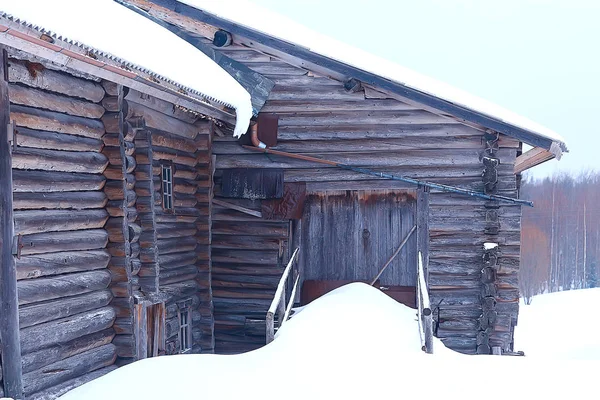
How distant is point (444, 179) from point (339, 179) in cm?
174

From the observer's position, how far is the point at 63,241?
7.28 meters

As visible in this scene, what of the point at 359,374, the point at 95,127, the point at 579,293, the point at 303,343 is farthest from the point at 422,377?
the point at 579,293

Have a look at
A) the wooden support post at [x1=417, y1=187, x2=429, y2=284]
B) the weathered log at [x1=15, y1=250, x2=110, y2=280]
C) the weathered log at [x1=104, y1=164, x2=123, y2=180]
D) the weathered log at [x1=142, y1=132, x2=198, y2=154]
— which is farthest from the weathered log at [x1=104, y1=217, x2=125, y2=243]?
the wooden support post at [x1=417, y1=187, x2=429, y2=284]

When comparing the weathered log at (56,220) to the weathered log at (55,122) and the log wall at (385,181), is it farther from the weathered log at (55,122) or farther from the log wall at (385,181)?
the log wall at (385,181)

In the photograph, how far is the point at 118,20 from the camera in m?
8.66

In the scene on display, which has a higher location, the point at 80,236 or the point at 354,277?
the point at 80,236

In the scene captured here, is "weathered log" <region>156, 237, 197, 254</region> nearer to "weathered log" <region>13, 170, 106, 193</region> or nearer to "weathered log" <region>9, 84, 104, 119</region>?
"weathered log" <region>13, 170, 106, 193</region>

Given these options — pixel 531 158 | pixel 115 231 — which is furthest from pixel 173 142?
pixel 531 158

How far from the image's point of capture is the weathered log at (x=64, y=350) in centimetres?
661

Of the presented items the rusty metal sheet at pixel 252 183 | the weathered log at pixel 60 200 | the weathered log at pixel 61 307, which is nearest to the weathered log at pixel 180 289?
the rusty metal sheet at pixel 252 183

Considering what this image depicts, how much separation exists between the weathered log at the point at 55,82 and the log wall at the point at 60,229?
0.01 m

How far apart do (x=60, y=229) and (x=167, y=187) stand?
3.12m

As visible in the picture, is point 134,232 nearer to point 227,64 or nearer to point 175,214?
point 175,214

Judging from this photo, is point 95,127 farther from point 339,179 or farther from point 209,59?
point 339,179
